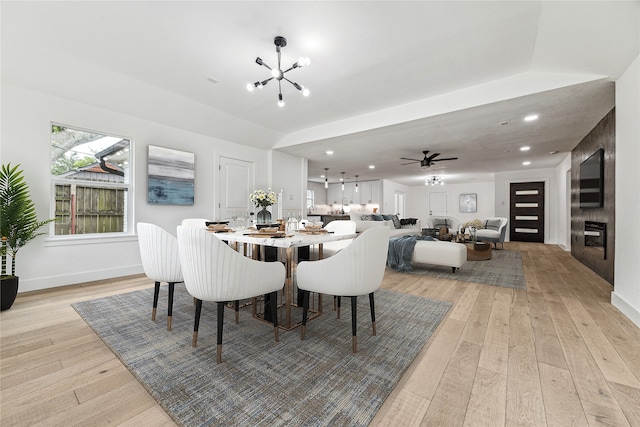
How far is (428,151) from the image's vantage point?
6035mm

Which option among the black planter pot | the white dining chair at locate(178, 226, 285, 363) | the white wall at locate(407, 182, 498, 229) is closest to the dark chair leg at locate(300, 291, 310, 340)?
the white dining chair at locate(178, 226, 285, 363)

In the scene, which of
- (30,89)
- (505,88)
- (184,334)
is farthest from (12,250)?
(505,88)

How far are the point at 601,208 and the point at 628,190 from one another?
1.66 m

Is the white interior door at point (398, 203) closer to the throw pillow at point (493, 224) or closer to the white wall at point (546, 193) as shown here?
the white wall at point (546, 193)

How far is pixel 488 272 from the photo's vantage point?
4.28m

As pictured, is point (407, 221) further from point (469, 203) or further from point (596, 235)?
point (469, 203)

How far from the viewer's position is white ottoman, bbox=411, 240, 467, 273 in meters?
4.02

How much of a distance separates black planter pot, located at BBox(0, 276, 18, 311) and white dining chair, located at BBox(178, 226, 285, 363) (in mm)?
2357

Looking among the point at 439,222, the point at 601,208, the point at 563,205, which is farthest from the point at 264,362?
the point at 563,205

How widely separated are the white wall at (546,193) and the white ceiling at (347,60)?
15.2 feet

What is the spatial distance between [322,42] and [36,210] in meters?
3.88

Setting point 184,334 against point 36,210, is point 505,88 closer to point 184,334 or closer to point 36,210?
point 184,334

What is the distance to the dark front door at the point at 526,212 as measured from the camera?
851 cm

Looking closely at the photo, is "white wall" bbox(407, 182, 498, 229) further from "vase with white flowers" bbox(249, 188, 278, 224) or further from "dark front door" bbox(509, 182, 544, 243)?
"vase with white flowers" bbox(249, 188, 278, 224)
